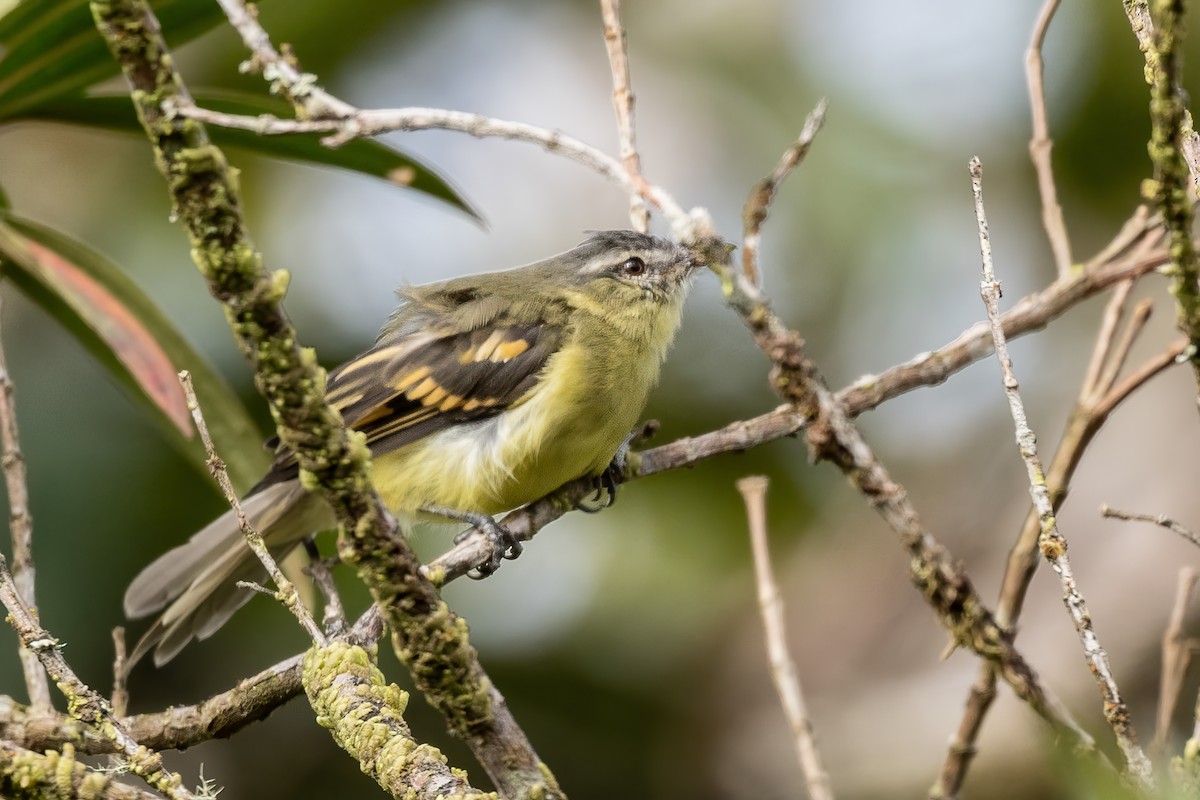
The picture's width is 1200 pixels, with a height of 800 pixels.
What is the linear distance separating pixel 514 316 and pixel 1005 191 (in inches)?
142

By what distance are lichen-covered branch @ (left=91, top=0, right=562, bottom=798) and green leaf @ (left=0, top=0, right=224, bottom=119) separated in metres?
2.13

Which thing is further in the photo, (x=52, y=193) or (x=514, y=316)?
(x=52, y=193)

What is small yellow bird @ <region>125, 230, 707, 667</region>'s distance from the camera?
3.72 metres

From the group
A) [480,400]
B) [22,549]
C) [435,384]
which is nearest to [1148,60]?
[22,549]

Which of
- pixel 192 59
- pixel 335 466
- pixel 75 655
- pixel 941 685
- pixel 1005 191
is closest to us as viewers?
pixel 335 466

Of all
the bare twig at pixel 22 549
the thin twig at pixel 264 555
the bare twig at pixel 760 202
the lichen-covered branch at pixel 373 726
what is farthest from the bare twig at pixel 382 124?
the bare twig at pixel 22 549

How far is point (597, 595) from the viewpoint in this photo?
18.2ft

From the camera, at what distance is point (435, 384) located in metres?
4.00

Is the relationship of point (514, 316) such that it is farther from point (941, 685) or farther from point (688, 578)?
point (941, 685)

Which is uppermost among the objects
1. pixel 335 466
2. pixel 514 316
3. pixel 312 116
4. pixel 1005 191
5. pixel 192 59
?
pixel 192 59

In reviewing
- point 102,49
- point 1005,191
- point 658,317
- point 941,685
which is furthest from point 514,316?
point 1005,191

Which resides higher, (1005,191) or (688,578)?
(1005,191)

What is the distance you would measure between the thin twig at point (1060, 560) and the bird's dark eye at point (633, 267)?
249 centimetres

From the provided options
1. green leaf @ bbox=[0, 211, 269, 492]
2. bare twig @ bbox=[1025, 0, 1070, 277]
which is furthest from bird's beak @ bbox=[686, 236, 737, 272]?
green leaf @ bbox=[0, 211, 269, 492]
